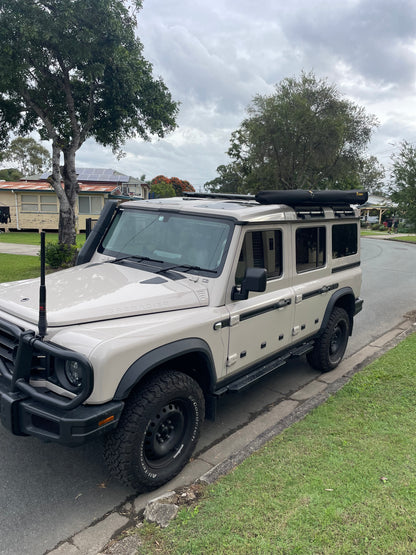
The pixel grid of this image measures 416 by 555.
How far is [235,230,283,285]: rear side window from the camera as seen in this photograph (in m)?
3.87

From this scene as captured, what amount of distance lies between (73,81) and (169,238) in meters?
11.9

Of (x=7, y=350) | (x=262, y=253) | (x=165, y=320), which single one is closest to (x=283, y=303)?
(x=262, y=253)

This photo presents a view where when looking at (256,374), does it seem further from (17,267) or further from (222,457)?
(17,267)

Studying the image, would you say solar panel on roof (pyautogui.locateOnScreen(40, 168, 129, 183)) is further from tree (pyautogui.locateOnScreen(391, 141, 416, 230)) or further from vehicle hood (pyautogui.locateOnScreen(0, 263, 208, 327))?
vehicle hood (pyautogui.locateOnScreen(0, 263, 208, 327))

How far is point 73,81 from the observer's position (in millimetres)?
13703

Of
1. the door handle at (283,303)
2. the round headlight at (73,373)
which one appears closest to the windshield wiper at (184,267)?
the door handle at (283,303)

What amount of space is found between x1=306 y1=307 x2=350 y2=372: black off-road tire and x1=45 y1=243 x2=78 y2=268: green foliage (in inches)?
375

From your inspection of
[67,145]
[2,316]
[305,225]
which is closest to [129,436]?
[2,316]

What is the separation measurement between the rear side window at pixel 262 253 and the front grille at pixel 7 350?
72.3 inches

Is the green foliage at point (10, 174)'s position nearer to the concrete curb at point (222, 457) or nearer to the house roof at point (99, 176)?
the house roof at point (99, 176)

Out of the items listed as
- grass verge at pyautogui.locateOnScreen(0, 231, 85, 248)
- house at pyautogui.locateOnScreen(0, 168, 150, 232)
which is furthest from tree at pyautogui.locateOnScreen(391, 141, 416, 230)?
house at pyautogui.locateOnScreen(0, 168, 150, 232)

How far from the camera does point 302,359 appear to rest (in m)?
6.20

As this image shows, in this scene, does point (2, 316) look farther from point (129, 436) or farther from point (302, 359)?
point (302, 359)

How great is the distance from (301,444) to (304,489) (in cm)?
64
